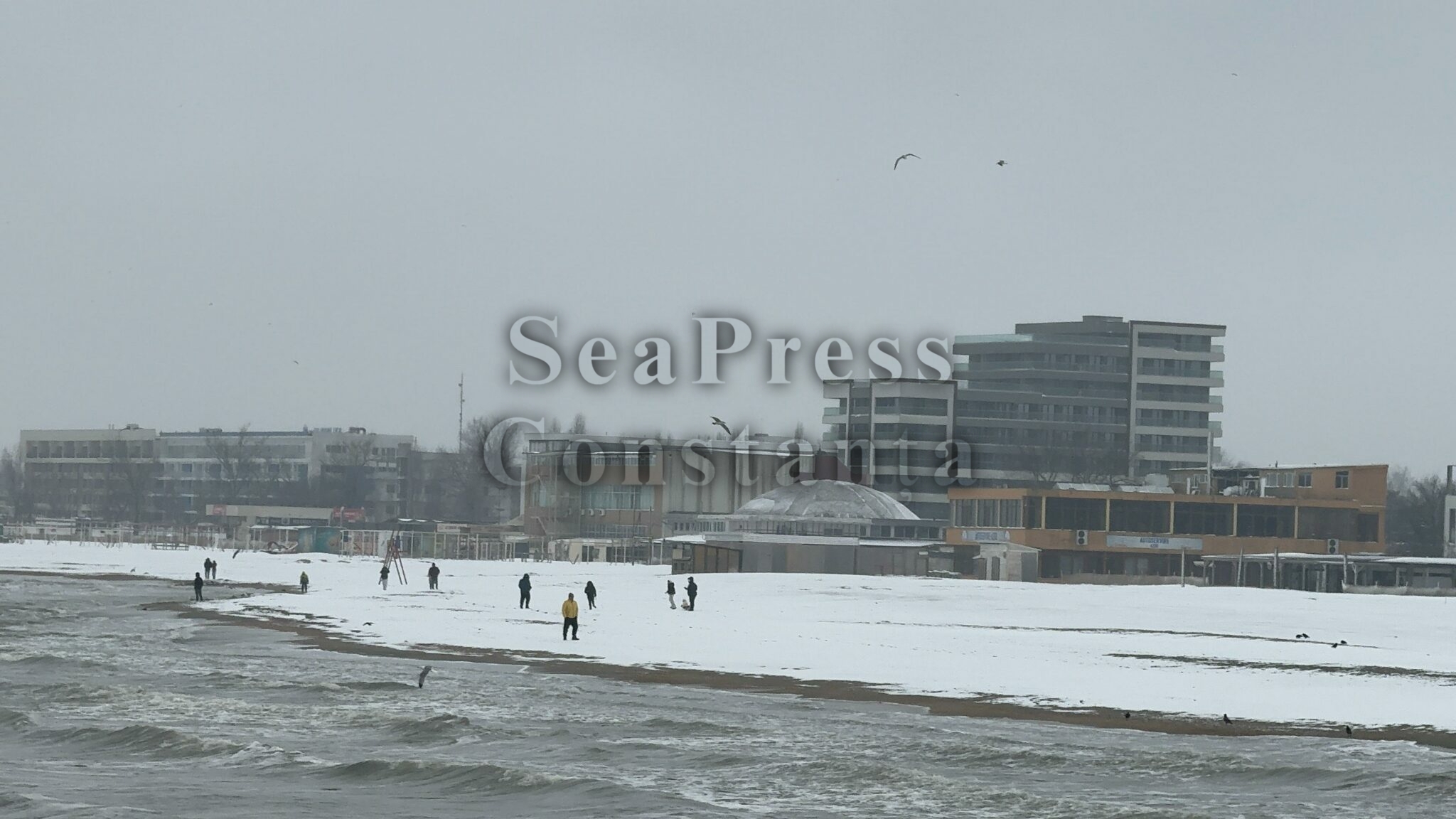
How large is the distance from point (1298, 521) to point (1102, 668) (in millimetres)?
77712

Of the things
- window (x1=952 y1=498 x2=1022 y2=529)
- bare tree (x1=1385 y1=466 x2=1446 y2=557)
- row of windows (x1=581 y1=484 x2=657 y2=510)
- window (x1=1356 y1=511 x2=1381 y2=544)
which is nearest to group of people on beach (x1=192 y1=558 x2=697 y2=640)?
window (x1=952 y1=498 x2=1022 y2=529)

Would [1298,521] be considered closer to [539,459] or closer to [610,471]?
[610,471]

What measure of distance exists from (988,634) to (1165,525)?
60358mm

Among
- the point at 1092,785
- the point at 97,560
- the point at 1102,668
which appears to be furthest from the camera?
the point at 97,560

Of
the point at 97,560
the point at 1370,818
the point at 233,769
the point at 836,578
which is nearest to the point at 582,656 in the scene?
the point at 233,769

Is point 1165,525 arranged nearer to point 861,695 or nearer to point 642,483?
point 642,483

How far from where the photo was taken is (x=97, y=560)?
14700 centimetres

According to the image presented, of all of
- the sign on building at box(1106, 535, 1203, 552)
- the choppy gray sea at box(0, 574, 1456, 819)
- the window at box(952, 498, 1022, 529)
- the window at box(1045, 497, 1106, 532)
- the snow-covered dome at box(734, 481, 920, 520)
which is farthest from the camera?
the snow-covered dome at box(734, 481, 920, 520)

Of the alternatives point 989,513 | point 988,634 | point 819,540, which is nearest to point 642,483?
point 819,540

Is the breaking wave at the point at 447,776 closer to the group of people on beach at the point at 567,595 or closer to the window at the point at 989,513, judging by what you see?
the group of people on beach at the point at 567,595

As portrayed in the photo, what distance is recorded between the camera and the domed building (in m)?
117

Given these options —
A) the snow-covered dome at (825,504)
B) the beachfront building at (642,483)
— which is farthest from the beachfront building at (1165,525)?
the beachfront building at (642,483)

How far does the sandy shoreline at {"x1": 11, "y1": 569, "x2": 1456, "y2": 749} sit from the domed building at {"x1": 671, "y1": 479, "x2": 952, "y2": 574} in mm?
53966

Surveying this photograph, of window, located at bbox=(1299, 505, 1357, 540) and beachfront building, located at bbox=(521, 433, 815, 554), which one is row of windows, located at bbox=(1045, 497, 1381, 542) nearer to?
window, located at bbox=(1299, 505, 1357, 540)
